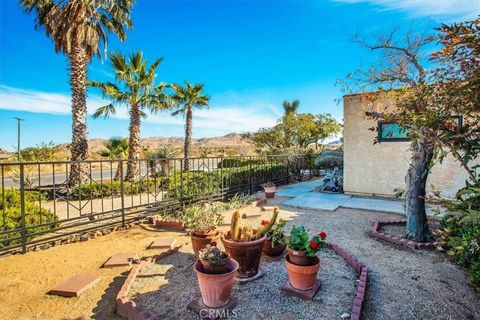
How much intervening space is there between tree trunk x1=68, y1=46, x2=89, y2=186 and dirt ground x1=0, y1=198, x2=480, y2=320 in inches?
252

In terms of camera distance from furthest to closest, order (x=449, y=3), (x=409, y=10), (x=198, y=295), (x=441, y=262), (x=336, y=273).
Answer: (x=409, y=10) < (x=449, y=3) < (x=441, y=262) < (x=336, y=273) < (x=198, y=295)

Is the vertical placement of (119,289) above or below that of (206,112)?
below

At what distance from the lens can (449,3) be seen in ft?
13.3

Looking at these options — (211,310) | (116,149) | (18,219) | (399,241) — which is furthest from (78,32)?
(399,241)

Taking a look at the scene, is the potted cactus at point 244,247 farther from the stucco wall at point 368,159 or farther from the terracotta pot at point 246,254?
the stucco wall at point 368,159

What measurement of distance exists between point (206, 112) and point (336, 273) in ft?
46.4

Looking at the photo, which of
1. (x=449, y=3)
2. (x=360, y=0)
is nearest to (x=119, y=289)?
(x=449, y=3)

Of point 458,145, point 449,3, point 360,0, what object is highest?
point 360,0

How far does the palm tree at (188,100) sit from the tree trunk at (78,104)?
5418mm

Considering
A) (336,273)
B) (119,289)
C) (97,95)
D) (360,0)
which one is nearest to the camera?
(119,289)

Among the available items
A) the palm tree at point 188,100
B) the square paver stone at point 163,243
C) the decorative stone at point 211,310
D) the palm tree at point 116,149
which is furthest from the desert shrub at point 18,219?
the palm tree at point 188,100

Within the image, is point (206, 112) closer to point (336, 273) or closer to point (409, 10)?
point (409, 10)

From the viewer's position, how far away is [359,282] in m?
2.78

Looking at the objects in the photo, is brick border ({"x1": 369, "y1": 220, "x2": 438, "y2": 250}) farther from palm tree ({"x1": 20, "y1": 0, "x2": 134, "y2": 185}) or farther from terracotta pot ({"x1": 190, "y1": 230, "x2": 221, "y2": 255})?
palm tree ({"x1": 20, "y1": 0, "x2": 134, "y2": 185})
